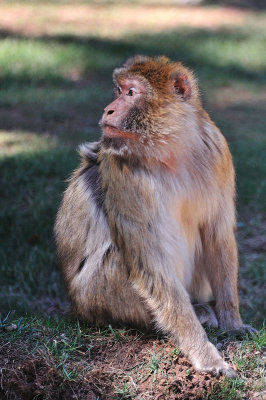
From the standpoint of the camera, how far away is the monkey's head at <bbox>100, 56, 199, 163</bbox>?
356 centimetres

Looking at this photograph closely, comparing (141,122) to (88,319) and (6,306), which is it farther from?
(6,306)

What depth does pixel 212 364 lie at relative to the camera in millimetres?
3621

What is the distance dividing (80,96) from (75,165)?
8.16ft

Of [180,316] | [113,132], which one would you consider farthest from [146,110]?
[180,316]

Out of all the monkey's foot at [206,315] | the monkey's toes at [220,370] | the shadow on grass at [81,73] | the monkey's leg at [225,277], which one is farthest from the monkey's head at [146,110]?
the shadow on grass at [81,73]

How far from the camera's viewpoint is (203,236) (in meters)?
4.06

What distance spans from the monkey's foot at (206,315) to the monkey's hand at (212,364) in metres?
0.46

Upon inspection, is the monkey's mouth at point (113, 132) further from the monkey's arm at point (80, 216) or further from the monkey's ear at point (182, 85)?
the monkey's arm at point (80, 216)

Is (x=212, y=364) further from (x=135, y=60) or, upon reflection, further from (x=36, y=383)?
(x=135, y=60)

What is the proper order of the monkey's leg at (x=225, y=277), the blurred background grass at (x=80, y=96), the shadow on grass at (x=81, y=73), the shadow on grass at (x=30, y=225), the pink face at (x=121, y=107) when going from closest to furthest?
the pink face at (x=121, y=107) → the monkey's leg at (x=225, y=277) → the shadow on grass at (x=30, y=225) → the blurred background grass at (x=80, y=96) → the shadow on grass at (x=81, y=73)

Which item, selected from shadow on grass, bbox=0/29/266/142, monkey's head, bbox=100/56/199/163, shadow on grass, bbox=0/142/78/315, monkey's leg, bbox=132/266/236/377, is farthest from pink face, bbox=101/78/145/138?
shadow on grass, bbox=0/29/266/142

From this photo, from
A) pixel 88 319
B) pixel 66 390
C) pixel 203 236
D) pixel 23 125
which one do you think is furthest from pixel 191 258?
pixel 23 125

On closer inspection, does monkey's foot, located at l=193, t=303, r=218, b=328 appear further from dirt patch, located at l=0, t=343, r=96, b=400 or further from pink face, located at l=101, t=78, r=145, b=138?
pink face, located at l=101, t=78, r=145, b=138

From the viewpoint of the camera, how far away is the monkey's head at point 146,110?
11.7 feet
